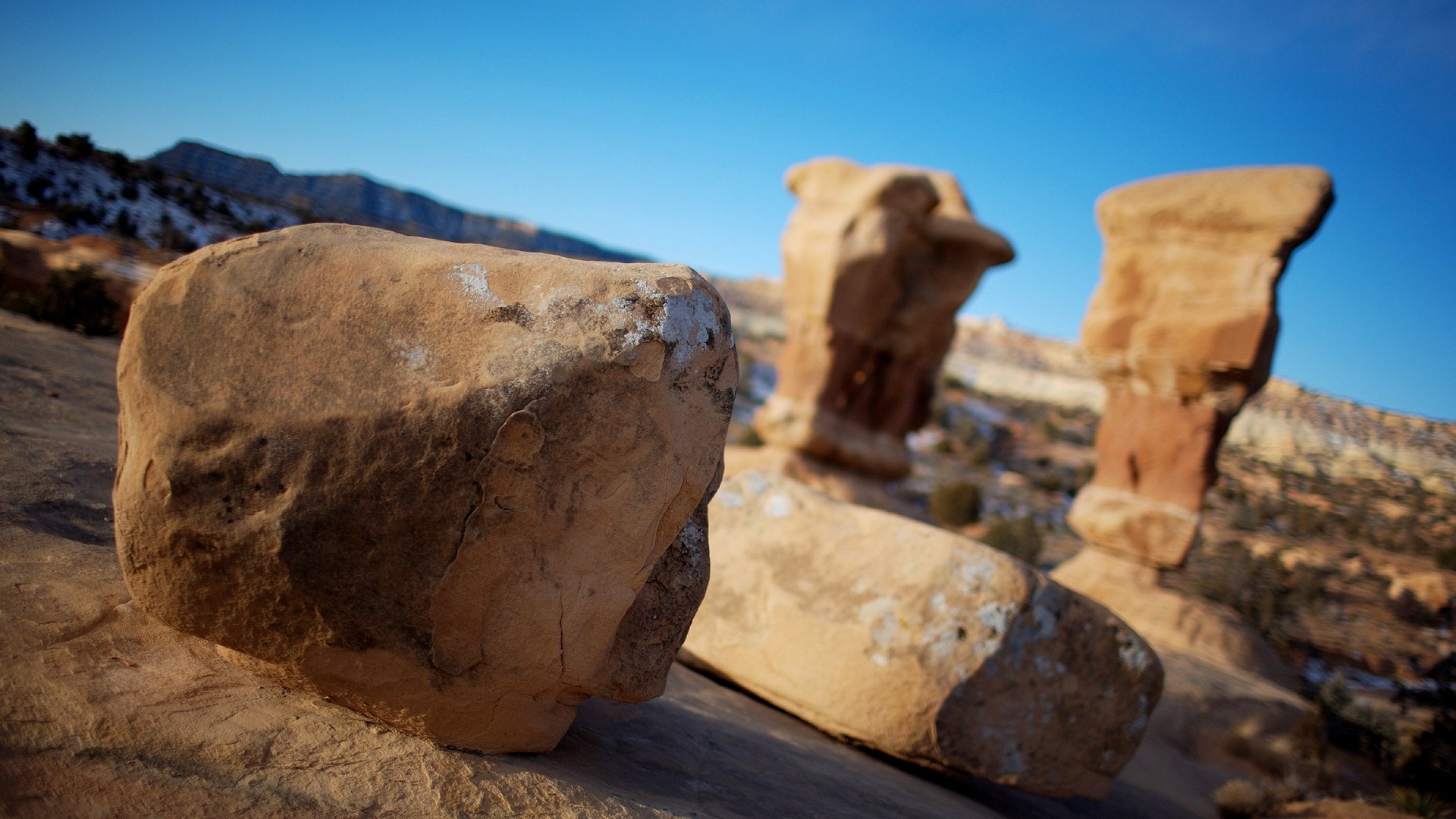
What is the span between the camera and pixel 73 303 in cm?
589

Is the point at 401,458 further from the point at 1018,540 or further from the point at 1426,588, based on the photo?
the point at 1426,588

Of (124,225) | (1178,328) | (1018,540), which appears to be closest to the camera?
(1178,328)

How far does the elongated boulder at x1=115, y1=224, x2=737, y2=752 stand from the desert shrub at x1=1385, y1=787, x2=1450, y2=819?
14.4 feet

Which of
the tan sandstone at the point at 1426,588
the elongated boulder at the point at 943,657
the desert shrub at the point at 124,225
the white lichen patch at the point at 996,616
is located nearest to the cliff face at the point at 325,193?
the desert shrub at the point at 124,225

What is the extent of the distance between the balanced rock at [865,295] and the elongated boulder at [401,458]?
6.32 m

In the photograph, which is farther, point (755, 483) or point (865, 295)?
point (865, 295)

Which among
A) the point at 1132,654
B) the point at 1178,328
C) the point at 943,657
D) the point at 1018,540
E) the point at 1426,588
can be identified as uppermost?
the point at 1178,328

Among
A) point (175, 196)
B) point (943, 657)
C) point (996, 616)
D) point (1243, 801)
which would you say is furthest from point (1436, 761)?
point (175, 196)

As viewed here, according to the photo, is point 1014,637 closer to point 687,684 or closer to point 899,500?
point 687,684

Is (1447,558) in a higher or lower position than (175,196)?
lower

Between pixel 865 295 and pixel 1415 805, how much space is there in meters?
5.42

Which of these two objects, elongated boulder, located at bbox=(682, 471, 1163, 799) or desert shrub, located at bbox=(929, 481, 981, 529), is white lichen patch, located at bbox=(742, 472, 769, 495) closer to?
elongated boulder, located at bbox=(682, 471, 1163, 799)

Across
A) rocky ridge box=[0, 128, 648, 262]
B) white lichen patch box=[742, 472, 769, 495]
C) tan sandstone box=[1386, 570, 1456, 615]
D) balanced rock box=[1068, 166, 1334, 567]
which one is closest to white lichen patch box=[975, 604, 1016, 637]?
white lichen patch box=[742, 472, 769, 495]

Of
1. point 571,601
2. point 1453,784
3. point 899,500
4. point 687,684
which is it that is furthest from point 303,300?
point 899,500
